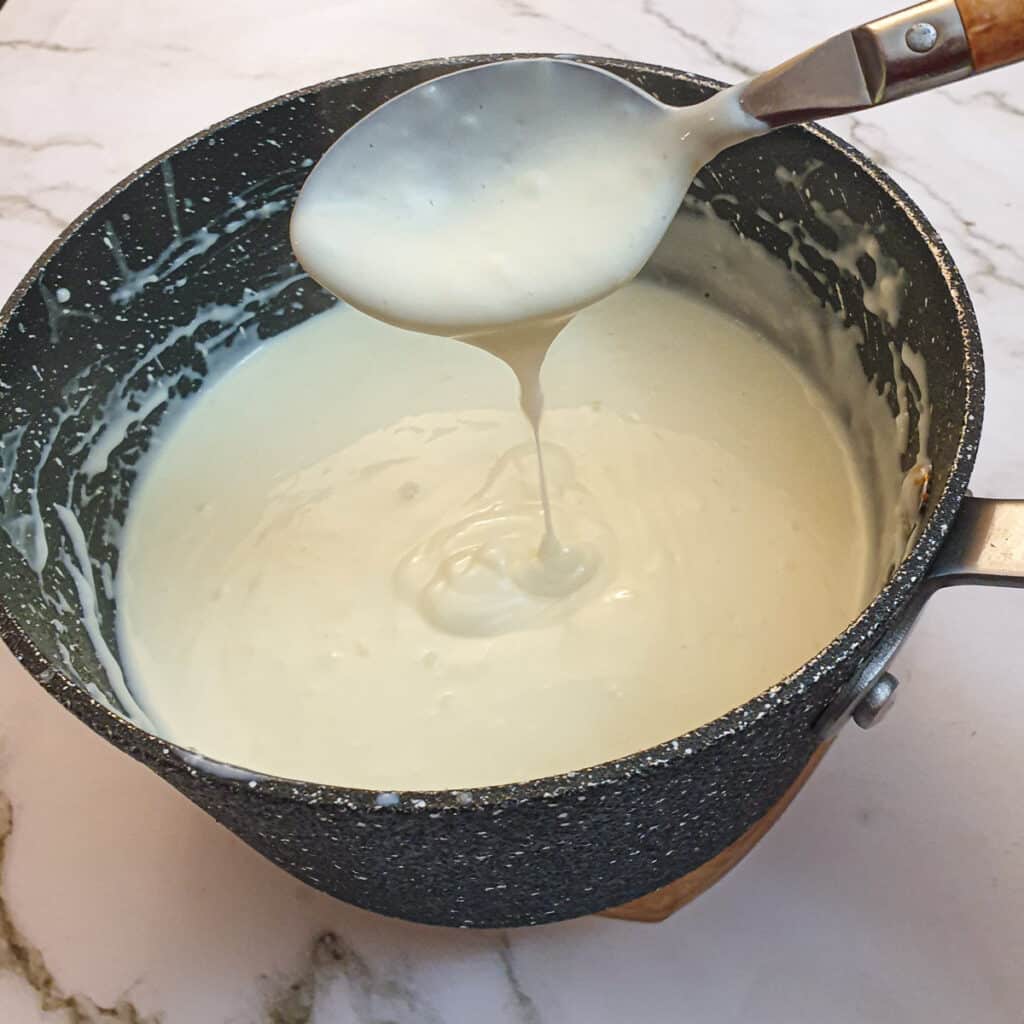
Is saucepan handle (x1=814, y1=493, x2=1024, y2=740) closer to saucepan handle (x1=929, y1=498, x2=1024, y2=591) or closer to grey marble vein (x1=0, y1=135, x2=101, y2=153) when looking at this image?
saucepan handle (x1=929, y1=498, x2=1024, y2=591)

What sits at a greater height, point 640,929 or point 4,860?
point 4,860

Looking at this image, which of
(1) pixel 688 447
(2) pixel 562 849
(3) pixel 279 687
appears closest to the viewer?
(2) pixel 562 849

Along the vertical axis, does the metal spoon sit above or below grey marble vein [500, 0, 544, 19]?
above

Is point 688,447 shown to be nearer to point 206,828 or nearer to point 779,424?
point 779,424

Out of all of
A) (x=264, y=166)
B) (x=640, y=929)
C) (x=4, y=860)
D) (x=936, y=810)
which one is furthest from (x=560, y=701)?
(x=264, y=166)

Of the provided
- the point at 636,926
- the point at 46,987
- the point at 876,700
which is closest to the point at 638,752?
the point at 876,700

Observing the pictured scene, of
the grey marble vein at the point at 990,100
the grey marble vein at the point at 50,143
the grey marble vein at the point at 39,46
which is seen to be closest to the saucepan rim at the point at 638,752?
the grey marble vein at the point at 990,100

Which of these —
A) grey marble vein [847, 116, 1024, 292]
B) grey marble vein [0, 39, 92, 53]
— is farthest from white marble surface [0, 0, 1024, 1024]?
grey marble vein [0, 39, 92, 53]
